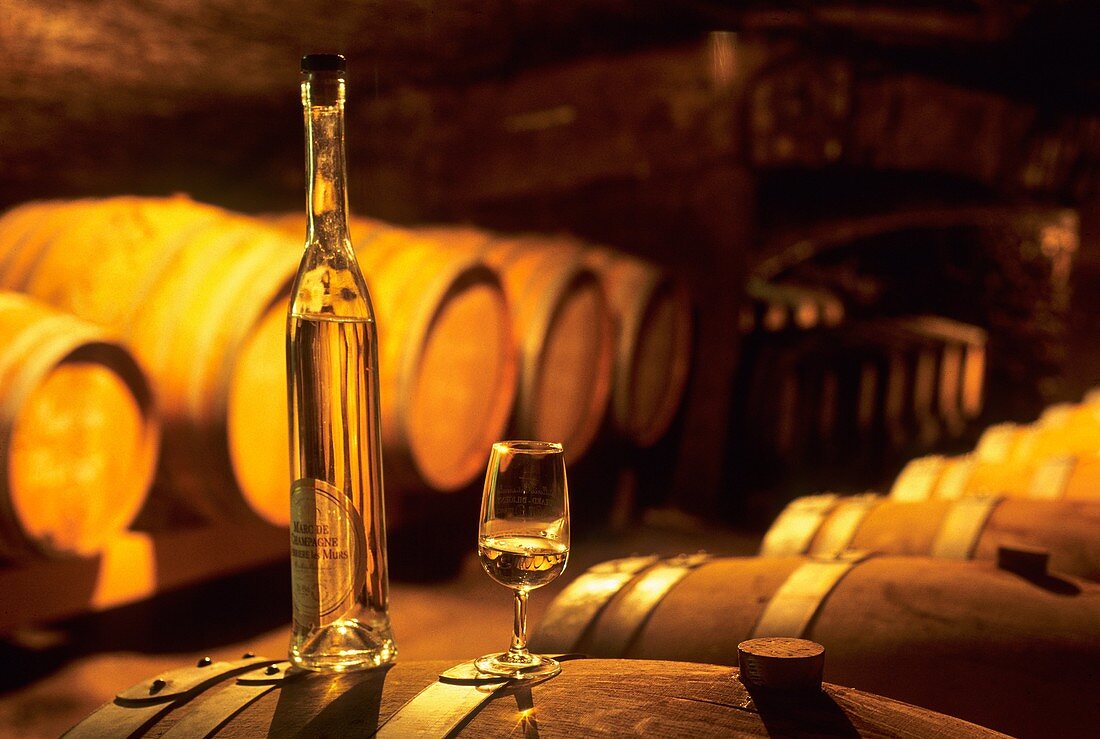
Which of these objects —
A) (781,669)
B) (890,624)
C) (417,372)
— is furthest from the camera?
(417,372)

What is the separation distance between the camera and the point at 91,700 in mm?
2537

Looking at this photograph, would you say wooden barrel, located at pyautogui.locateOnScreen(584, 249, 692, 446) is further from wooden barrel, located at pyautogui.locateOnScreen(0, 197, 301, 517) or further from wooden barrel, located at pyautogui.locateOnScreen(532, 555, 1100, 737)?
wooden barrel, located at pyautogui.locateOnScreen(532, 555, 1100, 737)

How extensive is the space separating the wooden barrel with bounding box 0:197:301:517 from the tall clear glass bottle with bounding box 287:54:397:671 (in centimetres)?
149

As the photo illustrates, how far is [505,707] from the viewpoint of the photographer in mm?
897

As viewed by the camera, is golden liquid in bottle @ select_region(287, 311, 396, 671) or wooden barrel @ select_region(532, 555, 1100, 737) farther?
wooden barrel @ select_region(532, 555, 1100, 737)

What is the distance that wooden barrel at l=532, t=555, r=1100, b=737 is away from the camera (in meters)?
1.26

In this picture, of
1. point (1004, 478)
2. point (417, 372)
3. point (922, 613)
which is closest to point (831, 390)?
point (1004, 478)

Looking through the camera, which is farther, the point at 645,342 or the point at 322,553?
the point at 645,342

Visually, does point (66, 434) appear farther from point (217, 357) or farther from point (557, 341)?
point (557, 341)

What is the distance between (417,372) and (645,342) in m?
1.60

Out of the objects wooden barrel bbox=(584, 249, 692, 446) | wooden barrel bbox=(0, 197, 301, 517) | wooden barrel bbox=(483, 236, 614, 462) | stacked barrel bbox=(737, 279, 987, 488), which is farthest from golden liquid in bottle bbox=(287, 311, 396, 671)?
stacked barrel bbox=(737, 279, 987, 488)

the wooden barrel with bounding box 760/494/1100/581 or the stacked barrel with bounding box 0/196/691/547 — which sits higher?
the stacked barrel with bounding box 0/196/691/547

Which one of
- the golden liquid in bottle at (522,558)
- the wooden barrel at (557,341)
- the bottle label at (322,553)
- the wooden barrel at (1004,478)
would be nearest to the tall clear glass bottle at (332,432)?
the bottle label at (322,553)

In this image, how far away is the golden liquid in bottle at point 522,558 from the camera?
1.06 m
